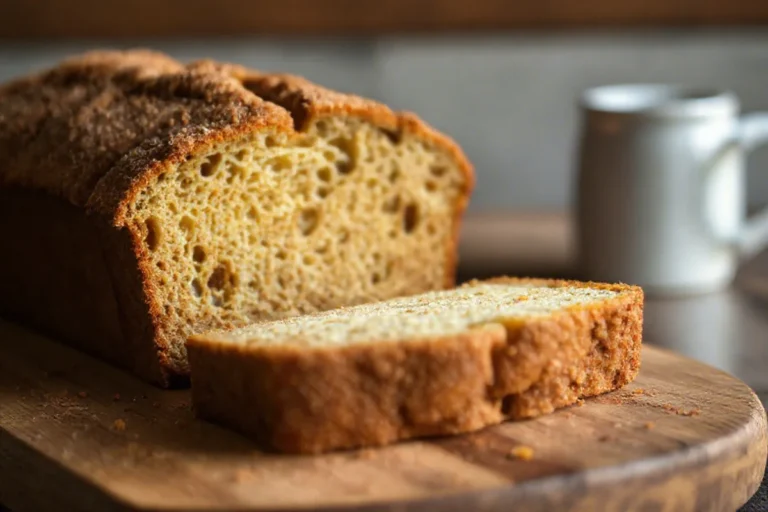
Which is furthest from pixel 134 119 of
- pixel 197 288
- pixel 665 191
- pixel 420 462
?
pixel 665 191

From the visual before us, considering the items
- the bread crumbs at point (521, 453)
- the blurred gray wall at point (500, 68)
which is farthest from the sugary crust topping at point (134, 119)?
the blurred gray wall at point (500, 68)

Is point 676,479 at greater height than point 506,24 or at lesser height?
lesser

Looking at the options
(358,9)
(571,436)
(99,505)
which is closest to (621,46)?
(358,9)

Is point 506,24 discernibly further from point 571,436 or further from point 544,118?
point 571,436

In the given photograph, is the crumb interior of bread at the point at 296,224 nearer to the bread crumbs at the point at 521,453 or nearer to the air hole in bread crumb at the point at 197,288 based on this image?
the air hole in bread crumb at the point at 197,288

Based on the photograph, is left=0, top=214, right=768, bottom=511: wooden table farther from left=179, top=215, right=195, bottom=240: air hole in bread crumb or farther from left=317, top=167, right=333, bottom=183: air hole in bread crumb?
left=317, top=167, right=333, bottom=183: air hole in bread crumb

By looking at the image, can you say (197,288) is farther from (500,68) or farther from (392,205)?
(500,68)
